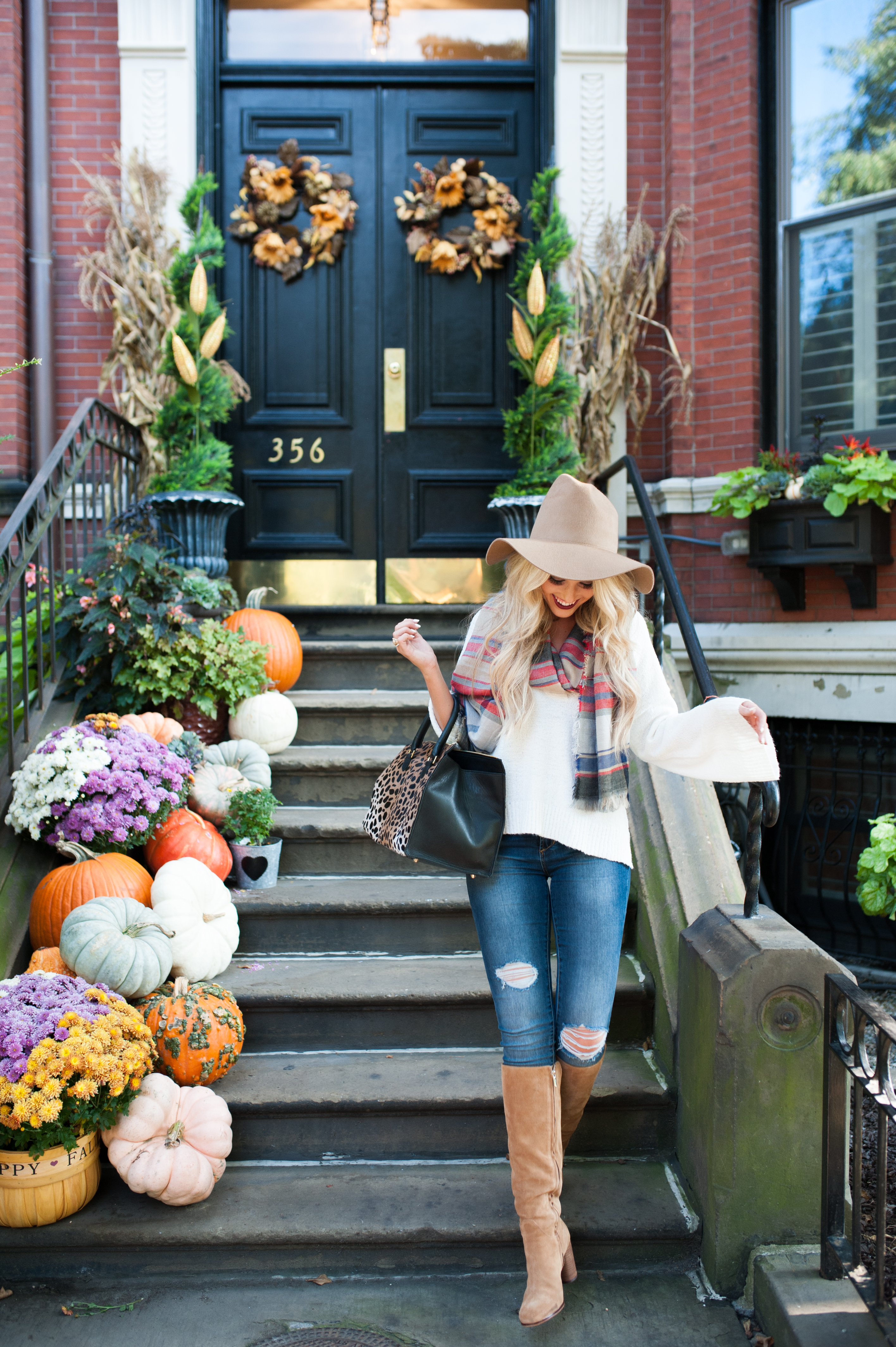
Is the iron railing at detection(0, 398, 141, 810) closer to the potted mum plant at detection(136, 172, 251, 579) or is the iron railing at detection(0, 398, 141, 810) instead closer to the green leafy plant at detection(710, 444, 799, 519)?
the potted mum plant at detection(136, 172, 251, 579)

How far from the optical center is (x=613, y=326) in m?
5.30

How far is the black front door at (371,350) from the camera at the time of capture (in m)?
5.62

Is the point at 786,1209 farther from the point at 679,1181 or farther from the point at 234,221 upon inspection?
the point at 234,221

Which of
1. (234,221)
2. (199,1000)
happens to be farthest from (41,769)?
(234,221)

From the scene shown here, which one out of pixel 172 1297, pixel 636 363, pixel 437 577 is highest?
pixel 636 363

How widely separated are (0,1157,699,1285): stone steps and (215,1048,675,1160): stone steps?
0.20m

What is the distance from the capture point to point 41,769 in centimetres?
333

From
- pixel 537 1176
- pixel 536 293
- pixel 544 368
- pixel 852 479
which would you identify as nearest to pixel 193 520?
pixel 544 368

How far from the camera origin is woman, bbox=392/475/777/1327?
7.15ft

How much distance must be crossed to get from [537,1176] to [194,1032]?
1049 mm

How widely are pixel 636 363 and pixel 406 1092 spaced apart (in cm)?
402

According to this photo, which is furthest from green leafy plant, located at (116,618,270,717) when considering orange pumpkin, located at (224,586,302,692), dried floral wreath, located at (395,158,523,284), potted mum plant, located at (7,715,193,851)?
dried floral wreath, located at (395,158,523,284)

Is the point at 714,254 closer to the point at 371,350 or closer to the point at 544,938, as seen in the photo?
the point at 371,350

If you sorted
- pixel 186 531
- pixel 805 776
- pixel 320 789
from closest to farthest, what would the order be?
pixel 320 789 → pixel 186 531 → pixel 805 776
